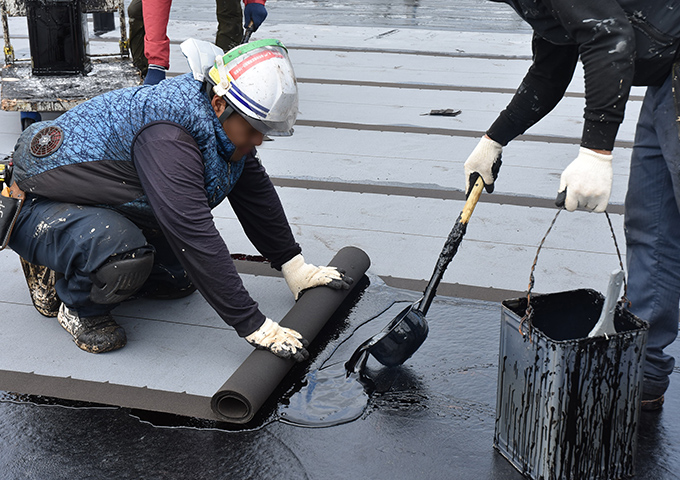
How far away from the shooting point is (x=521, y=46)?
9664mm

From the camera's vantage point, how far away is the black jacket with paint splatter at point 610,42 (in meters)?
1.90

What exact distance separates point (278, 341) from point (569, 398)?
981mm

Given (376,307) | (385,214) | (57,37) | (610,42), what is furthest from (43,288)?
(57,37)

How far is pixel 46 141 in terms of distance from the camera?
2.64m

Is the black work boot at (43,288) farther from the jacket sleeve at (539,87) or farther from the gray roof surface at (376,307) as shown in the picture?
the jacket sleeve at (539,87)

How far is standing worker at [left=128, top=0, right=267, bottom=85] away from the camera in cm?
536

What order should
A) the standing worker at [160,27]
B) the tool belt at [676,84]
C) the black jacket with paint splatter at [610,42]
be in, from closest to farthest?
the black jacket with paint splatter at [610,42], the tool belt at [676,84], the standing worker at [160,27]

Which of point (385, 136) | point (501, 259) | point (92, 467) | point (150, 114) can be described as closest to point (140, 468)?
point (92, 467)

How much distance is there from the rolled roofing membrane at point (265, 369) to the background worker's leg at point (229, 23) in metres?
4.35

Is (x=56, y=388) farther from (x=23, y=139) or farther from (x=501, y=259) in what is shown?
(x=501, y=259)

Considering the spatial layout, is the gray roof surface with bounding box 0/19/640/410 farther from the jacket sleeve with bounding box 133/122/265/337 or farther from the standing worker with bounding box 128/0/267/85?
the standing worker with bounding box 128/0/267/85

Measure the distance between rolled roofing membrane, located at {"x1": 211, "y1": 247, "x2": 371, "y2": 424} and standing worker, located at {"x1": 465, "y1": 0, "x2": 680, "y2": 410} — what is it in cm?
92

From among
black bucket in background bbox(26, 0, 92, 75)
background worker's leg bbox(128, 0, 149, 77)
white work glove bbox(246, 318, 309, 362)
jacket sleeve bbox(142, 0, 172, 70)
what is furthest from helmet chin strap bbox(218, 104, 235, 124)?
background worker's leg bbox(128, 0, 149, 77)

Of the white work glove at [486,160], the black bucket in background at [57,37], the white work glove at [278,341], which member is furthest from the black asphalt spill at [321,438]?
the black bucket in background at [57,37]
